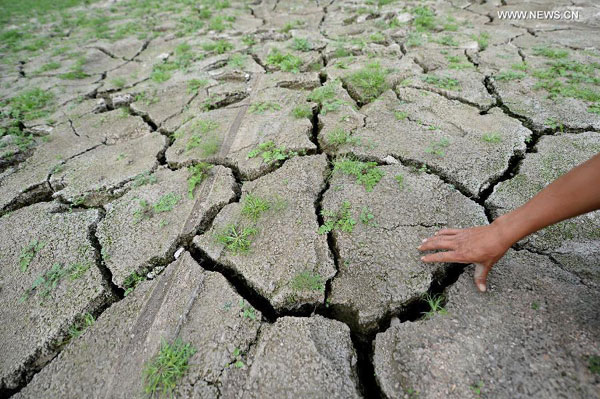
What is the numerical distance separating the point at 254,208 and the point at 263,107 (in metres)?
1.25

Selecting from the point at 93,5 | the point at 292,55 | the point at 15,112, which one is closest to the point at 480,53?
the point at 292,55

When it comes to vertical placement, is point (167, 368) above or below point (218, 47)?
below

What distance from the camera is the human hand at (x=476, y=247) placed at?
122 cm

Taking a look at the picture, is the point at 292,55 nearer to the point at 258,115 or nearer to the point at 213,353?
the point at 258,115

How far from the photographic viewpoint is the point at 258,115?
268 cm

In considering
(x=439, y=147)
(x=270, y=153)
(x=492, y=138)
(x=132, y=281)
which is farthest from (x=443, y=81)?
(x=132, y=281)

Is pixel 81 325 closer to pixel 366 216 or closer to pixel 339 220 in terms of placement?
pixel 339 220

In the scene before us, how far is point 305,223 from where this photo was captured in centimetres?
173

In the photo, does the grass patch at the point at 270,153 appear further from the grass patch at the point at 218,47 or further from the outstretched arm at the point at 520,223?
the grass patch at the point at 218,47

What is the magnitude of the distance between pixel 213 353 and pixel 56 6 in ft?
31.3

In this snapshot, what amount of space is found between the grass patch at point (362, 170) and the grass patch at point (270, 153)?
36cm

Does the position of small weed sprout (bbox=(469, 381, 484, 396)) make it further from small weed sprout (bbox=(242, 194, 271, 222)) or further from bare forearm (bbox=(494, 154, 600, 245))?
small weed sprout (bbox=(242, 194, 271, 222))

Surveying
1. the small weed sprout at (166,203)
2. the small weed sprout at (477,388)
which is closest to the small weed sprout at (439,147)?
the small weed sprout at (477,388)

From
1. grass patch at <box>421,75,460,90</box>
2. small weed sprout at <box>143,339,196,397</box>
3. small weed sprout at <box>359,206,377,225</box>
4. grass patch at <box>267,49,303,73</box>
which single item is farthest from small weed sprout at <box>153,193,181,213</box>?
grass patch at <box>421,75,460,90</box>
